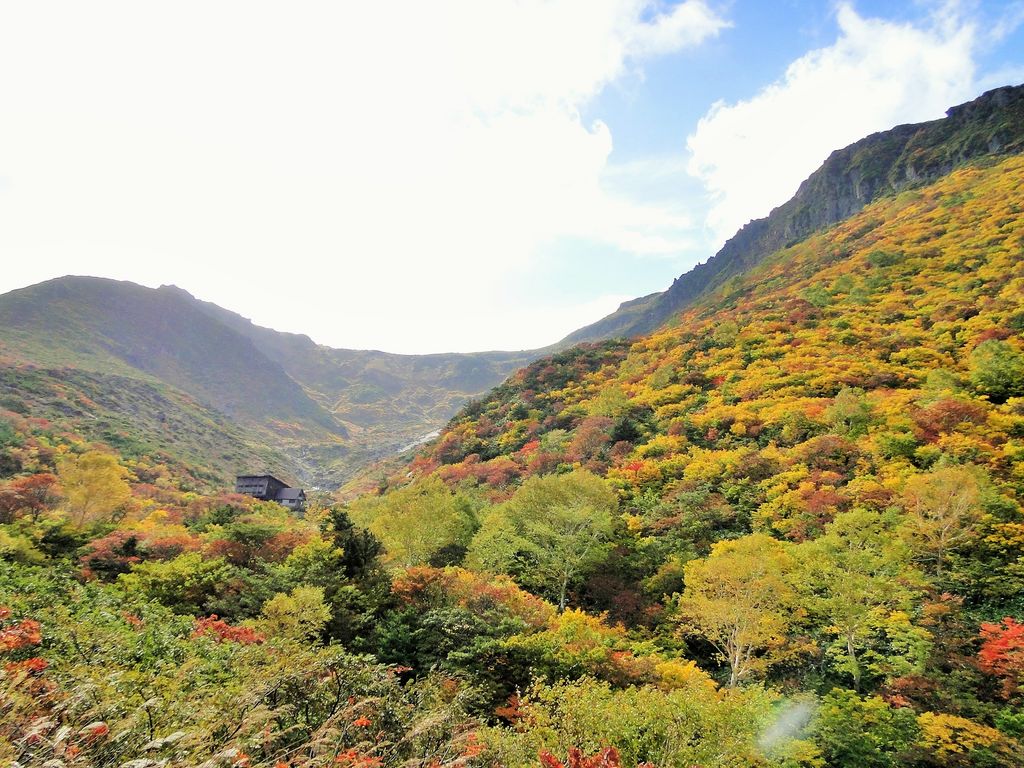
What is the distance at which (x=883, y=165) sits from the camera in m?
83.2

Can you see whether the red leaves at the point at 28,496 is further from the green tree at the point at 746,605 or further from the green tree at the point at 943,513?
the green tree at the point at 943,513

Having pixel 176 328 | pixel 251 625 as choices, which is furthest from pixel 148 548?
pixel 176 328

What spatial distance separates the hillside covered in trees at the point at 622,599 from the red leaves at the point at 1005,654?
3.2 inches

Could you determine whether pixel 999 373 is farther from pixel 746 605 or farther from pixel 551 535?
pixel 551 535

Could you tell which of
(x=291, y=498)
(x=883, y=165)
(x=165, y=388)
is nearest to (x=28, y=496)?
(x=291, y=498)

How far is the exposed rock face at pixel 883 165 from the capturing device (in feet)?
221

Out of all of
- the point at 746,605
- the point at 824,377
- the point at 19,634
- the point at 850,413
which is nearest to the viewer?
the point at 19,634

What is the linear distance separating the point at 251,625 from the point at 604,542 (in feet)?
55.7

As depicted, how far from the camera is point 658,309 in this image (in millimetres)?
145250

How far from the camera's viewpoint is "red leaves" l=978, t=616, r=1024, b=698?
41.8 ft

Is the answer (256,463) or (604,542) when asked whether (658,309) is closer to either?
(256,463)

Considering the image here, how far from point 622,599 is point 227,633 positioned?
1634 cm

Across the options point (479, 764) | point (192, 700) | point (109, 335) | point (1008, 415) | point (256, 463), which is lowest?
point (256, 463)

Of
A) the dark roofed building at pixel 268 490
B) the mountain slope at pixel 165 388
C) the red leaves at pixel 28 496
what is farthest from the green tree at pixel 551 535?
the mountain slope at pixel 165 388
